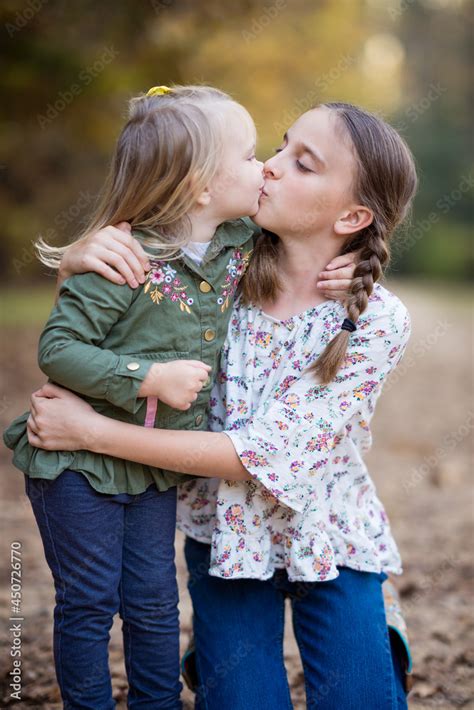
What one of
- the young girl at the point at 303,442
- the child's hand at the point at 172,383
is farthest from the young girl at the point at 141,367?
the young girl at the point at 303,442

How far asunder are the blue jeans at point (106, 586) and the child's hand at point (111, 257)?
Result: 0.52 meters

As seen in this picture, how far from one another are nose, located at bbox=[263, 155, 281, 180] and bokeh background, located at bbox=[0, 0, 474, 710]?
492 mm

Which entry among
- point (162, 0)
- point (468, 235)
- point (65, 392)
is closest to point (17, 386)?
point (162, 0)

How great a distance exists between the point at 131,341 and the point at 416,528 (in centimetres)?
324

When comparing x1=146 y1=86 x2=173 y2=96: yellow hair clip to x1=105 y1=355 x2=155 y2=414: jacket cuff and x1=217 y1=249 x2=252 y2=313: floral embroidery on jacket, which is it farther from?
x1=105 y1=355 x2=155 y2=414: jacket cuff

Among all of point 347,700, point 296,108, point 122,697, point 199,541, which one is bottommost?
point 122,697

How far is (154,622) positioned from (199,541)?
35 centimetres

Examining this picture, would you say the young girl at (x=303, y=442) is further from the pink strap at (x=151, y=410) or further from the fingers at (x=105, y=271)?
the fingers at (x=105, y=271)

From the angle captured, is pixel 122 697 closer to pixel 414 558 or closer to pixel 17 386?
pixel 414 558

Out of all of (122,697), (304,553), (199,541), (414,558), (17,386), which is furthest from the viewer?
(17,386)

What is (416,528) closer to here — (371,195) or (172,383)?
(371,195)

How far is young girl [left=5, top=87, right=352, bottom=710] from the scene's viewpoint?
1.94 m

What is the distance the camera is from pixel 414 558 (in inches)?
168

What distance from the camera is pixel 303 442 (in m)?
2.10
